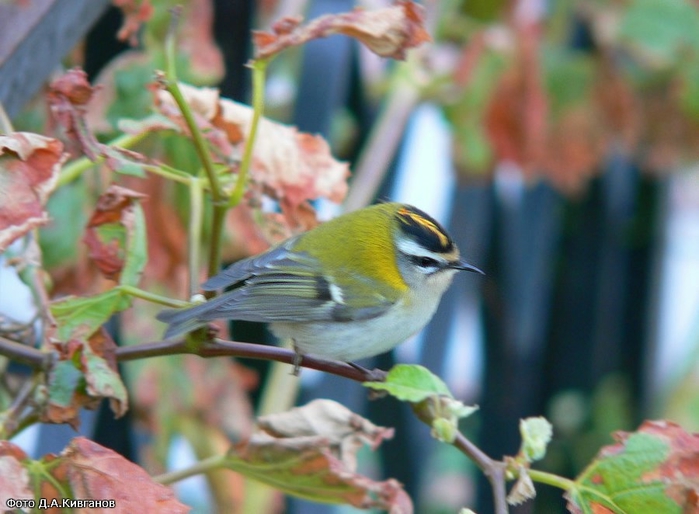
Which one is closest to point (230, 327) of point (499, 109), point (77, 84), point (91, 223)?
point (499, 109)

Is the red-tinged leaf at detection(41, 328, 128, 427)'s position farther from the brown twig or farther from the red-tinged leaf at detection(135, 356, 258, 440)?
the red-tinged leaf at detection(135, 356, 258, 440)

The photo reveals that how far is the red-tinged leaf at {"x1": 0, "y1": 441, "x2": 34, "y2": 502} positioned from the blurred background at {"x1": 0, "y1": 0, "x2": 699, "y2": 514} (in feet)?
1.20

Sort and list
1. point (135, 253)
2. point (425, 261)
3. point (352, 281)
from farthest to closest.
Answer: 1. point (425, 261)
2. point (352, 281)
3. point (135, 253)

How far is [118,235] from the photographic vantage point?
1.15 meters

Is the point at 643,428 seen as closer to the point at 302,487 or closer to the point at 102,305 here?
the point at 302,487

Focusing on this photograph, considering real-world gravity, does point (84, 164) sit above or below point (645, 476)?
above

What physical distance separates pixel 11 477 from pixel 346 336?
0.81 m

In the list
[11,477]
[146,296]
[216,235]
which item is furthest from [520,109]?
[11,477]

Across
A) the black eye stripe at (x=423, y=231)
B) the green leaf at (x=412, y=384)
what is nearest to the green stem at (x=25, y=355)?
the green leaf at (x=412, y=384)

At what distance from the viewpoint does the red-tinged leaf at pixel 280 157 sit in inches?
50.4

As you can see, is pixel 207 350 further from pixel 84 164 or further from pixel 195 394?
pixel 195 394

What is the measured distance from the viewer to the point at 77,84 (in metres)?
1.02

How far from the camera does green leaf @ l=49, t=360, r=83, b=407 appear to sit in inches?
39.4

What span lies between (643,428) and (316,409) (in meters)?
0.39
